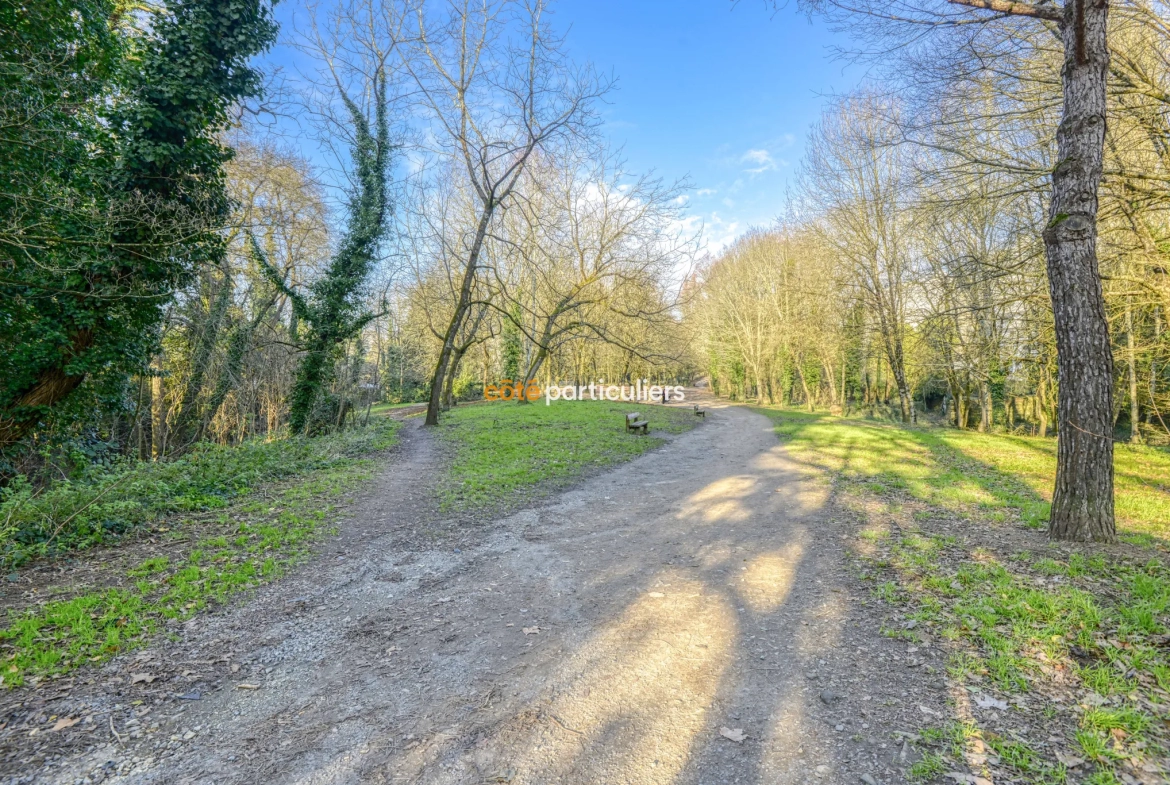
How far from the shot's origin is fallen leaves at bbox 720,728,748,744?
2553 mm

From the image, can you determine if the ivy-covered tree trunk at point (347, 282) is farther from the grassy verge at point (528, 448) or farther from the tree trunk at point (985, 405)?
the tree trunk at point (985, 405)

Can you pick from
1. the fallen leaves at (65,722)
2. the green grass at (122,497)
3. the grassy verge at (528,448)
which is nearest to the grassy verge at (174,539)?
the green grass at (122,497)

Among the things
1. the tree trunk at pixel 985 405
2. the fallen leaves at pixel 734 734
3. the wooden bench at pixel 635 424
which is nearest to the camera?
the fallen leaves at pixel 734 734

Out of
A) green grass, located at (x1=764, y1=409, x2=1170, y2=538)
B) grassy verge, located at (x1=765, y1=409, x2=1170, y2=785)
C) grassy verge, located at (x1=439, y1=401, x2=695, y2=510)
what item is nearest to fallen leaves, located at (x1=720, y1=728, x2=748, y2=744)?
grassy verge, located at (x1=765, y1=409, x2=1170, y2=785)

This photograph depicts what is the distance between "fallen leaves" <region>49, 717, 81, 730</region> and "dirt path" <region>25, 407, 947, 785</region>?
0.18 meters

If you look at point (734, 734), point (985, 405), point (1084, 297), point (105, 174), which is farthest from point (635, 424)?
point (985, 405)

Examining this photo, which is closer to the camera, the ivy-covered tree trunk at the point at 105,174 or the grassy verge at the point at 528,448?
the ivy-covered tree trunk at the point at 105,174

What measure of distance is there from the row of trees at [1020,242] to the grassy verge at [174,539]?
8476 millimetres

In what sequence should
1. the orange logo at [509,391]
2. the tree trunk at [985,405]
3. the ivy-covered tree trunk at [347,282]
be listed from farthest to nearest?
the orange logo at [509,391]
the tree trunk at [985,405]
the ivy-covered tree trunk at [347,282]

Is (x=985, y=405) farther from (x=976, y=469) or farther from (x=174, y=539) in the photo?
(x=174, y=539)

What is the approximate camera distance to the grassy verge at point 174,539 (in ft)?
10.9

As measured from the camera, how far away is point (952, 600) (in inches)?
153

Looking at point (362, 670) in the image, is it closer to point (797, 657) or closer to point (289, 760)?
point (289, 760)

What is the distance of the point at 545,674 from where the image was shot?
10.2ft
